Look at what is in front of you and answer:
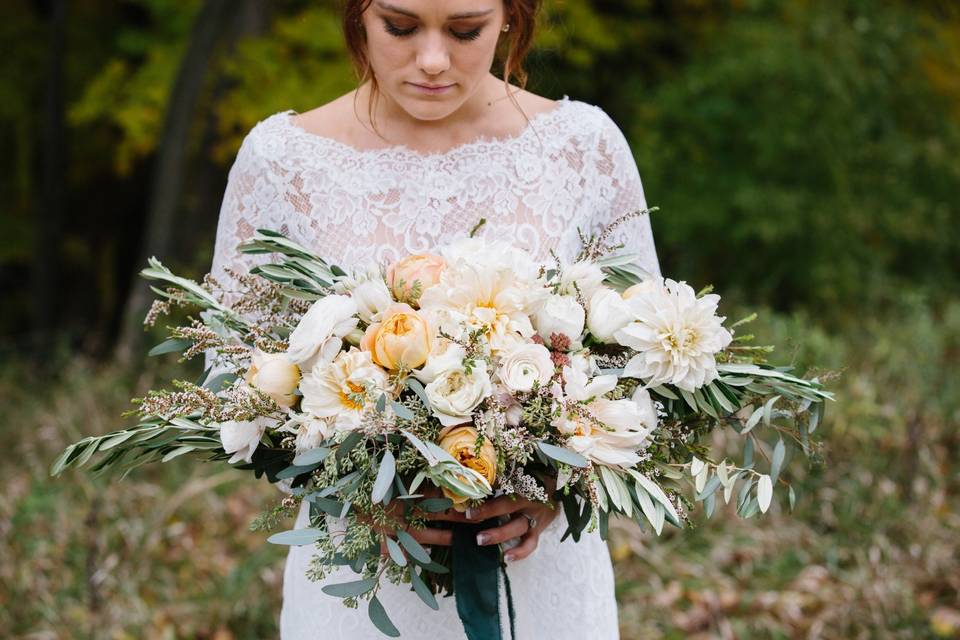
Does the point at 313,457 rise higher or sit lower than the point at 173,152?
lower

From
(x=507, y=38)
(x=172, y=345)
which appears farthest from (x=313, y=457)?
(x=507, y=38)

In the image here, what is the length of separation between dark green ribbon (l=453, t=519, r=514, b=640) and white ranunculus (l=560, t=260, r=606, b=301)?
46 centimetres

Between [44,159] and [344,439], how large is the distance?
8745 mm

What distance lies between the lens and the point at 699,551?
4.41 m

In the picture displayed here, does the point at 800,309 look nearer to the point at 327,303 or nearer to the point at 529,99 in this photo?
the point at 529,99

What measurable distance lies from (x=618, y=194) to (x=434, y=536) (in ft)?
3.06

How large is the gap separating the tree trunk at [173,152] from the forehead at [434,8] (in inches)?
208

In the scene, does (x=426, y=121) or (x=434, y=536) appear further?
(x=426, y=121)

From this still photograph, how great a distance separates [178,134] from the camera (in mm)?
7227

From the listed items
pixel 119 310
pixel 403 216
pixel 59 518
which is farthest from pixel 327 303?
pixel 119 310

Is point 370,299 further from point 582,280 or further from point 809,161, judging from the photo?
point 809,161

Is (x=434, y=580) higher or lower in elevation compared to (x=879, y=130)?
lower

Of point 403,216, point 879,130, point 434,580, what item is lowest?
point 434,580

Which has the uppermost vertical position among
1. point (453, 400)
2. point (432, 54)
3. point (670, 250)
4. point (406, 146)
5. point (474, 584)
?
point (432, 54)
